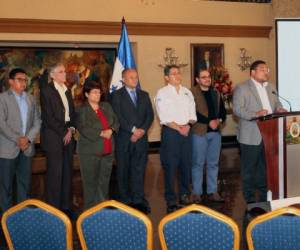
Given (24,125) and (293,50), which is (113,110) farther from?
(293,50)

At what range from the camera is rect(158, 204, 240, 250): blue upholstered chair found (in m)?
2.22

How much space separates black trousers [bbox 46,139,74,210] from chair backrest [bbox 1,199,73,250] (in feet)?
7.34

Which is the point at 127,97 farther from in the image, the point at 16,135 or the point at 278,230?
the point at 278,230

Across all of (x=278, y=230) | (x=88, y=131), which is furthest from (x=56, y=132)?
(x=278, y=230)

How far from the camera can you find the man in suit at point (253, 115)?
489 centimetres

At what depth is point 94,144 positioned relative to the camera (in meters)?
4.62

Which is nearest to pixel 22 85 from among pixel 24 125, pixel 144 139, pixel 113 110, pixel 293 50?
pixel 24 125

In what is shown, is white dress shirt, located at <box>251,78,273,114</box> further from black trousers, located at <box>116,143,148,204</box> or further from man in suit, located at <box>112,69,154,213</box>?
black trousers, located at <box>116,143,148,204</box>

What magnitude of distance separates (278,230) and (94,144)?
271 centimetres

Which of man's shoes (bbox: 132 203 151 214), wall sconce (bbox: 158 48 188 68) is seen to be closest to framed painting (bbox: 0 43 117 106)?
wall sconce (bbox: 158 48 188 68)

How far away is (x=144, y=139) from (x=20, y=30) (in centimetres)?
466

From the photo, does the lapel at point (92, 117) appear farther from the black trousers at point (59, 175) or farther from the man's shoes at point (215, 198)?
the man's shoes at point (215, 198)

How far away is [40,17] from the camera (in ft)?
28.6

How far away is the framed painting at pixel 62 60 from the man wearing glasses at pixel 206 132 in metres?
4.03
